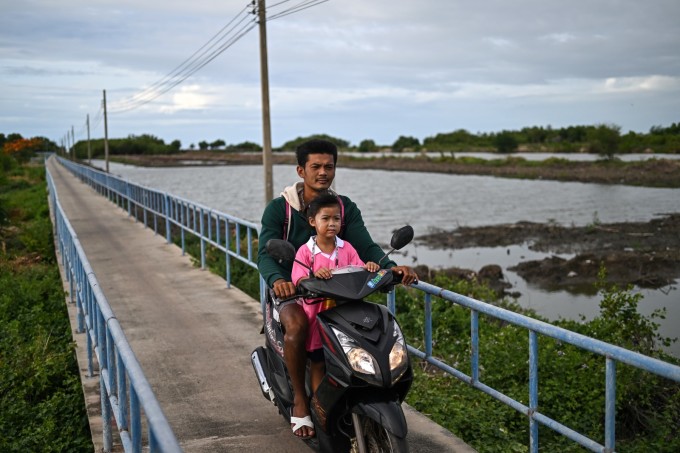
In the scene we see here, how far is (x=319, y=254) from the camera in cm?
461

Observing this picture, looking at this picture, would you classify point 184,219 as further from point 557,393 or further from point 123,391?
point 123,391

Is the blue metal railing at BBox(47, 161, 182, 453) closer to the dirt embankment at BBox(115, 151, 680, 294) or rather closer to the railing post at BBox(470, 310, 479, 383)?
the railing post at BBox(470, 310, 479, 383)

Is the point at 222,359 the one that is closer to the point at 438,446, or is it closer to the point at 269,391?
the point at 269,391

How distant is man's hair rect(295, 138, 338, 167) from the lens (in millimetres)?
4926

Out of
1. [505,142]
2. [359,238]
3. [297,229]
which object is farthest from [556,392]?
[505,142]

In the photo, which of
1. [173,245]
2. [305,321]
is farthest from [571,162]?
[305,321]

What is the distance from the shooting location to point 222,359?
7250 millimetres

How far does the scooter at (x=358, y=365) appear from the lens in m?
3.91

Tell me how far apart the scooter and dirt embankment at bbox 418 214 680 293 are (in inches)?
410

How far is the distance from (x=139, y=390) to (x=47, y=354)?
17.3ft

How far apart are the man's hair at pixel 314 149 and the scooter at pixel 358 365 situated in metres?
0.89

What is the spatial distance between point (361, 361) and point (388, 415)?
303 mm

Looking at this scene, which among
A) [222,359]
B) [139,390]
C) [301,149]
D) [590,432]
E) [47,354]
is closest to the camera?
[139,390]

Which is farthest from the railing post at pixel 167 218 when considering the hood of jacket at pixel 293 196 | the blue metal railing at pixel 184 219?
the hood of jacket at pixel 293 196
